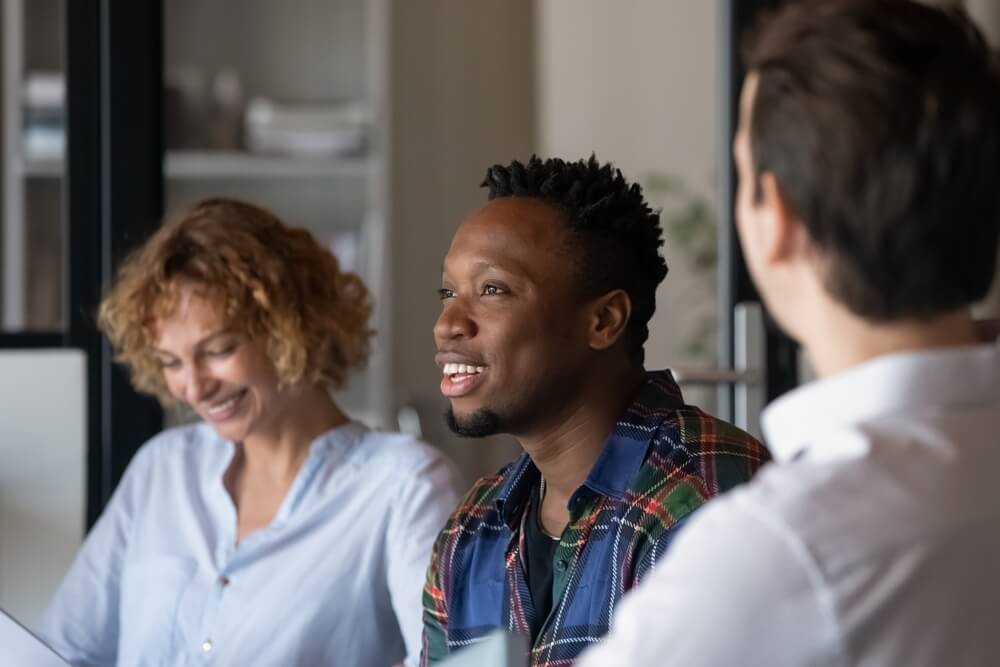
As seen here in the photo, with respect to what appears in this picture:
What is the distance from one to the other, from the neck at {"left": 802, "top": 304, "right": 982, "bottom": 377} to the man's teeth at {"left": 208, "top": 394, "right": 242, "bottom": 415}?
1.22m

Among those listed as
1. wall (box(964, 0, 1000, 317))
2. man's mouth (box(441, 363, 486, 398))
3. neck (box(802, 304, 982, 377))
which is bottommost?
man's mouth (box(441, 363, 486, 398))

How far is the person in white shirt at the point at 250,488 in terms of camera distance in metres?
1.77

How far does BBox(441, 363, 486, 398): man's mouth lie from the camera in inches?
56.9

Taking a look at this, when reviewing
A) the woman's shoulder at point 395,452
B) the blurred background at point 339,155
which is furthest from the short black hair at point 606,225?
the woman's shoulder at point 395,452

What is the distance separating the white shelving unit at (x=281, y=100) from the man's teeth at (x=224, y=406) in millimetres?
1478

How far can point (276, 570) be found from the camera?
181 centimetres

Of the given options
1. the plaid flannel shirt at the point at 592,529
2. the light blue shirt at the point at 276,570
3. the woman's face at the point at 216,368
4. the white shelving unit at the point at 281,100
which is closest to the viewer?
the plaid flannel shirt at the point at 592,529

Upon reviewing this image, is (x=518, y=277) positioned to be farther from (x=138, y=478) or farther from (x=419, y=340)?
(x=419, y=340)

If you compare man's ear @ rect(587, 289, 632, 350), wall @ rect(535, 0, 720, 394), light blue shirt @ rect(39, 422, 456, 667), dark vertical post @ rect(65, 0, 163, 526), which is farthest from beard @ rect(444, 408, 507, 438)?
dark vertical post @ rect(65, 0, 163, 526)

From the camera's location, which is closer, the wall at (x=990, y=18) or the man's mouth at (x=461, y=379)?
the man's mouth at (x=461, y=379)

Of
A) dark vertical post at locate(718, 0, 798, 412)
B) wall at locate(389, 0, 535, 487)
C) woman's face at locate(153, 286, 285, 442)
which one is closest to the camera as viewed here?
woman's face at locate(153, 286, 285, 442)

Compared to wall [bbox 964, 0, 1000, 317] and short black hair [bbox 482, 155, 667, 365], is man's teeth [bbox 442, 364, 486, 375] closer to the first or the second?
short black hair [bbox 482, 155, 667, 365]

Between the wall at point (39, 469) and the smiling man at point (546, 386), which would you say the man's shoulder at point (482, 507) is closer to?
the smiling man at point (546, 386)

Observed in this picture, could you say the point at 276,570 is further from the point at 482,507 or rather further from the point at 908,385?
the point at 908,385
